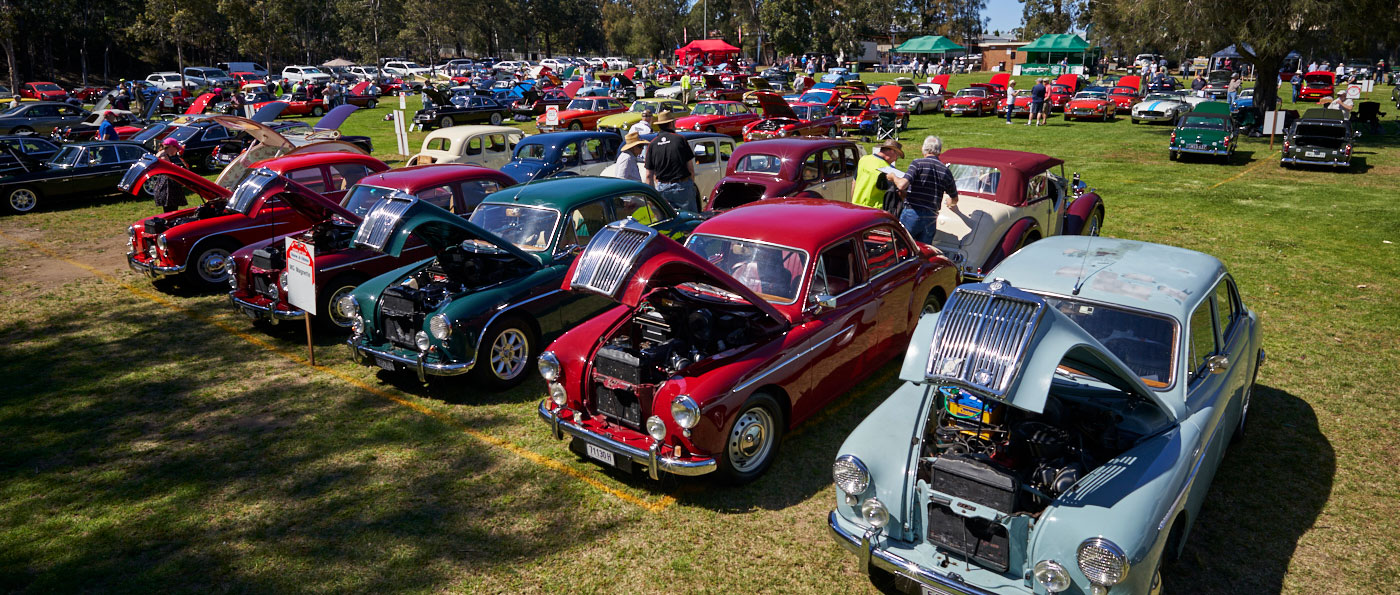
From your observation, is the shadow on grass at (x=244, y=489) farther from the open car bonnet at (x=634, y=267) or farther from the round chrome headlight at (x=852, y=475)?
the round chrome headlight at (x=852, y=475)

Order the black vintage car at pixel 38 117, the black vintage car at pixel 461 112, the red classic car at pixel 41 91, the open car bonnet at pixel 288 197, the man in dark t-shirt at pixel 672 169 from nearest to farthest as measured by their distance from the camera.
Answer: the open car bonnet at pixel 288 197, the man in dark t-shirt at pixel 672 169, the black vintage car at pixel 38 117, the black vintage car at pixel 461 112, the red classic car at pixel 41 91

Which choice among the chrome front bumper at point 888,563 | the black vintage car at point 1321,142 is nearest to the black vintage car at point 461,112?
the black vintage car at point 1321,142

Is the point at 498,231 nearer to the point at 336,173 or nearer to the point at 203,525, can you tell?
the point at 203,525

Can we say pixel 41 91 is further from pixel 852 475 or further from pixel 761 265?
pixel 852 475

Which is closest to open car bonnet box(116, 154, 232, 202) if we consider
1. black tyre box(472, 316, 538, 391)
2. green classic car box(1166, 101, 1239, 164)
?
black tyre box(472, 316, 538, 391)

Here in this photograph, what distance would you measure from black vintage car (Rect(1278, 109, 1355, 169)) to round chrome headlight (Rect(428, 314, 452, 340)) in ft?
66.5

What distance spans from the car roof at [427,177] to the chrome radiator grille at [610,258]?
5.02m

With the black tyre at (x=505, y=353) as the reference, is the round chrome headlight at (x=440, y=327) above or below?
above

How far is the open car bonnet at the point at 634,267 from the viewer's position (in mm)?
5137

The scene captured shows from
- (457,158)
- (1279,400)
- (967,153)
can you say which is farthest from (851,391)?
(457,158)

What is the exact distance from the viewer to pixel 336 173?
11.9 metres

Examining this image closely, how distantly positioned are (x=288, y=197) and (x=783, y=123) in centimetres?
1526

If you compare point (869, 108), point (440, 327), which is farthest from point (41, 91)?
point (440, 327)

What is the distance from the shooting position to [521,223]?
317 inches
